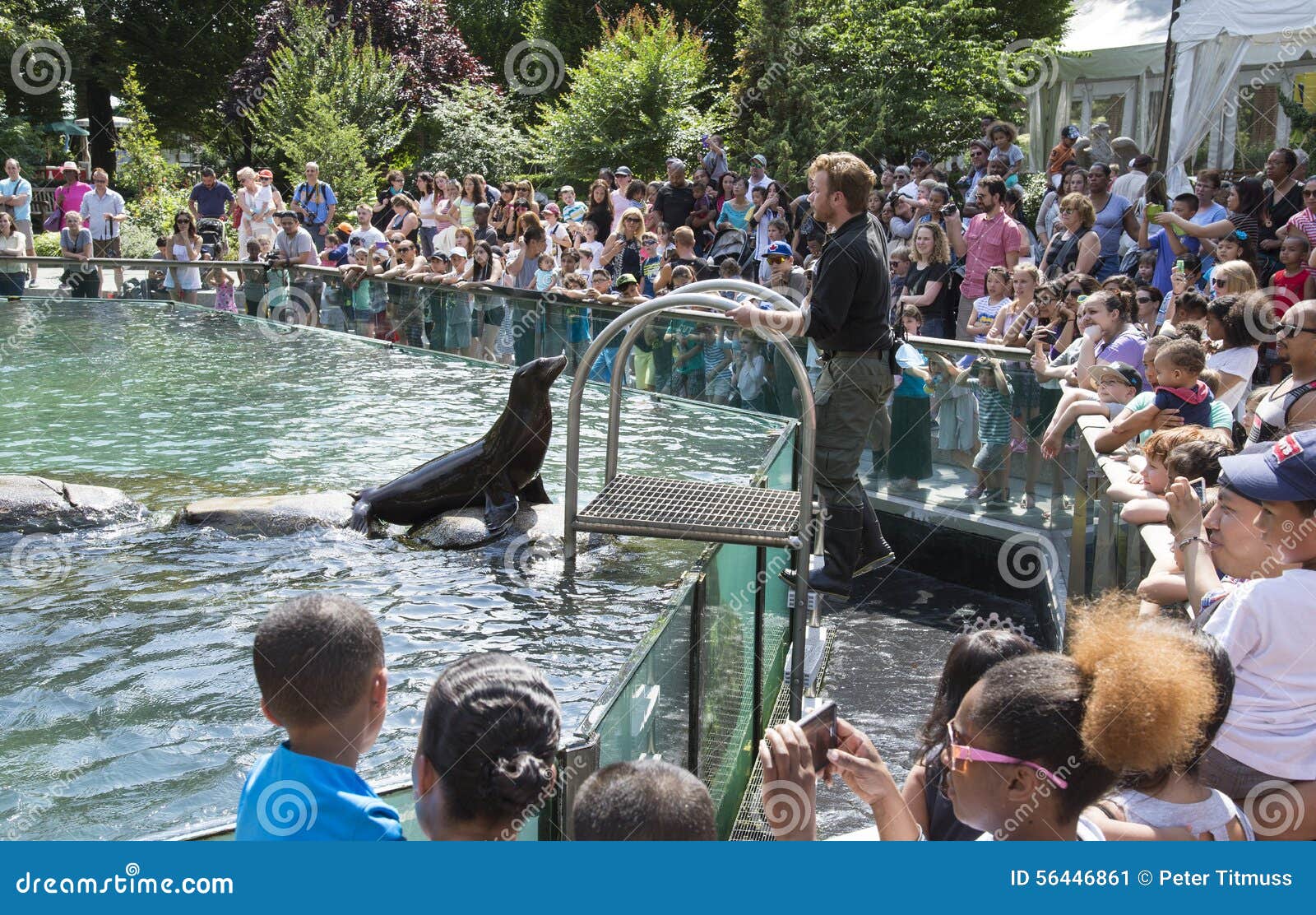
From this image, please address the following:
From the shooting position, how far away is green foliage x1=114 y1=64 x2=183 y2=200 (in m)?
32.2

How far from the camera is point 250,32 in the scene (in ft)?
131

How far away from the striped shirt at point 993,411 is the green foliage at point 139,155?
1108 inches

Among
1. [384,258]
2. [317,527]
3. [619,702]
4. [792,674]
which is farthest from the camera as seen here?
[384,258]

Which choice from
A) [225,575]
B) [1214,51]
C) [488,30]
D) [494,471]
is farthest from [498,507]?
[488,30]

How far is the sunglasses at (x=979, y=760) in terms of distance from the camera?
8.46ft

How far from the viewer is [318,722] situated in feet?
9.05

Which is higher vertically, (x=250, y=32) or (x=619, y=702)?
(x=250, y=32)

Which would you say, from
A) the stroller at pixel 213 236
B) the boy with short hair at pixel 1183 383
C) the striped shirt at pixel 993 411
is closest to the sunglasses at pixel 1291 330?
the boy with short hair at pixel 1183 383

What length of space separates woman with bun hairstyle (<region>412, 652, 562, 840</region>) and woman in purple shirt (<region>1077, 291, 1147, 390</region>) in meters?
5.97

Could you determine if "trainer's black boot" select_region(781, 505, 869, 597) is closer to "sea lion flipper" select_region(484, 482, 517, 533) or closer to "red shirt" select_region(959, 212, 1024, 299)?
"sea lion flipper" select_region(484, 482, 517, 533)

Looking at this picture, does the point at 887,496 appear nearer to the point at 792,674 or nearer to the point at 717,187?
the point at 792,674

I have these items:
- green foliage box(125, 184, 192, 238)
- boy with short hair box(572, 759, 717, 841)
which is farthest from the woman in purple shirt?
green foliage box(125, 184, 192, 238)

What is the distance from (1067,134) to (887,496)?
310 inches

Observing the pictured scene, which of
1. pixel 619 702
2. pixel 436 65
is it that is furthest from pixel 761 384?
pixel 436 65
